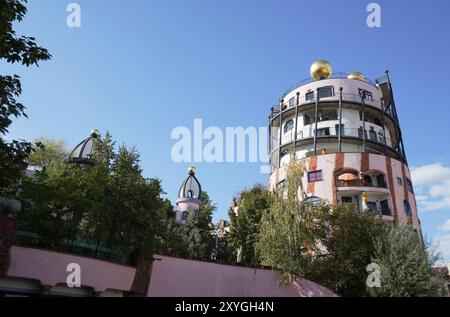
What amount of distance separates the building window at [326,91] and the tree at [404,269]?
19.2 meters

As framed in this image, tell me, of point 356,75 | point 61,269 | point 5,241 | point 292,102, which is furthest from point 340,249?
point 356,75

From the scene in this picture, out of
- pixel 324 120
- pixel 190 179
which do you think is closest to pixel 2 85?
pixel 324 120

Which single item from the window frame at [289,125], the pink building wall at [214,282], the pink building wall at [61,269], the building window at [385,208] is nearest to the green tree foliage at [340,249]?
the pink building wall at [214,282]

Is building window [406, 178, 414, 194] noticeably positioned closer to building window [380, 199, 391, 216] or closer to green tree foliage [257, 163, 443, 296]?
building window [380, 199, 391, 216]

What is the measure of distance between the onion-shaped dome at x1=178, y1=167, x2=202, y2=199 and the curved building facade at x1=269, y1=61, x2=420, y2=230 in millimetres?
14739

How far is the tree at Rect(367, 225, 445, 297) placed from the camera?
17.7m

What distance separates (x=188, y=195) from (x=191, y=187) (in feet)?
4.49

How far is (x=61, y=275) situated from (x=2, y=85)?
25.0ft

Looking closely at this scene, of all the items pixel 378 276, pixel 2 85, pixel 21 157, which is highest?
pixel 2 85

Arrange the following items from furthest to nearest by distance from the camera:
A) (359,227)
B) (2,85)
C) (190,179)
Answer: (190,179) < (359,227) < (2,85)

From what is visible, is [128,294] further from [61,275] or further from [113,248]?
[61,275]

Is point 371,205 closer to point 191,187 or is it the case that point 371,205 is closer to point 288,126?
point 288,126
